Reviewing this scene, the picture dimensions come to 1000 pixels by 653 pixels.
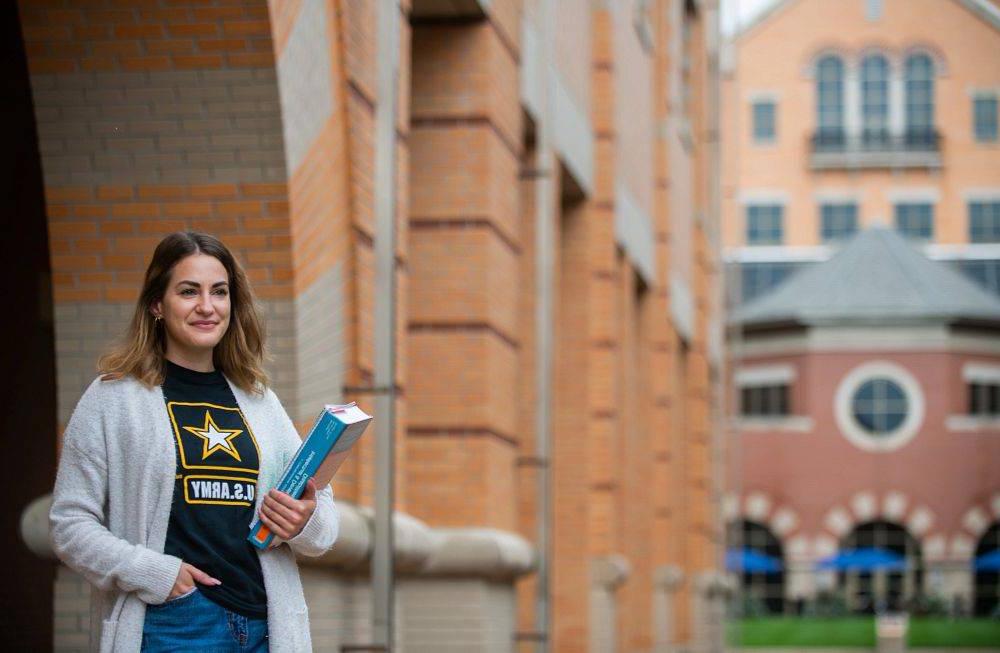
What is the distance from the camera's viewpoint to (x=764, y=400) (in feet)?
176

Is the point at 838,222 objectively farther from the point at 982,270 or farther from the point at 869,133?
the point at 982,270

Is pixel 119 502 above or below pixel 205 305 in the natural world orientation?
below

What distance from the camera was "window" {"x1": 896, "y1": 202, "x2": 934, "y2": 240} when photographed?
58.8 metres

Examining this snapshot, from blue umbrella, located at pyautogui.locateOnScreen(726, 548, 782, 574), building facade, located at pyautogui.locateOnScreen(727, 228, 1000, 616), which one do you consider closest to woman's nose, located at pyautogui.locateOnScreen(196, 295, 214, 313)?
blue umbrella, located at pyautogui.locateOnScreen(726, 548, 782, 574)

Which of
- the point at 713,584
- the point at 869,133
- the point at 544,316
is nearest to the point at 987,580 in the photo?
the point at 869,133

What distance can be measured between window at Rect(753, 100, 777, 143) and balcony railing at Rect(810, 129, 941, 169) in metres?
1.63

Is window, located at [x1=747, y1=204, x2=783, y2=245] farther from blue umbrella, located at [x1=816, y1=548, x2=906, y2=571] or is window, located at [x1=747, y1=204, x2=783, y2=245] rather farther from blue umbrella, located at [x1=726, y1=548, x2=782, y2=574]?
blue umbrella, located at [x1=816, y1=548, x2=906, y2=571]

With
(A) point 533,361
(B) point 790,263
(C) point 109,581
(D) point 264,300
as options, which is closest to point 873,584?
(B) point 790,263

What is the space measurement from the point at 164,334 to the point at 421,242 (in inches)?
271

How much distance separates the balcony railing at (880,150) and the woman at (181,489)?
56.4 m

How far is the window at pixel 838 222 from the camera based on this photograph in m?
58.9

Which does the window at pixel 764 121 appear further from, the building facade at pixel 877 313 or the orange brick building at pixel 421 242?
the orange brick building at pixel 421 242

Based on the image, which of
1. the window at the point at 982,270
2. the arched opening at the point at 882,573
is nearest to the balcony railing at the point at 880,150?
the window at the point at 982,270

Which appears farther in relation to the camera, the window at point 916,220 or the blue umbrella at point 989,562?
the window at point 916,220
